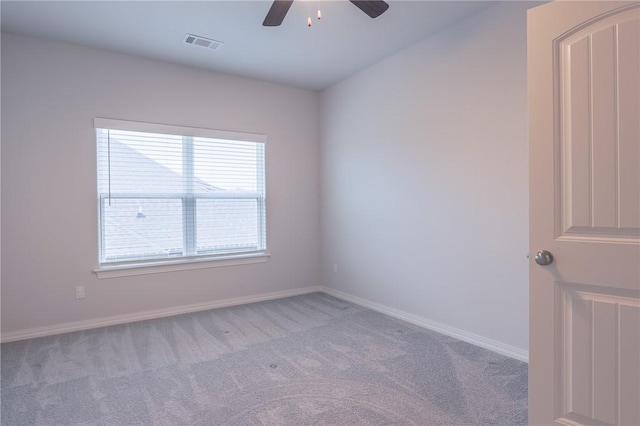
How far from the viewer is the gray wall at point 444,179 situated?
9.18 feet

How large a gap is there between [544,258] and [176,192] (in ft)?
11.5

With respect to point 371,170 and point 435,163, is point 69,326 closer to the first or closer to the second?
point 371,170

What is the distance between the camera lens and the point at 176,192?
399 centimetres

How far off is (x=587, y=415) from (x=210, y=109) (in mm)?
4089

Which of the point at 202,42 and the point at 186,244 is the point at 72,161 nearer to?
the point at 186,244

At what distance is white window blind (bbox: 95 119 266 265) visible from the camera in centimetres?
366

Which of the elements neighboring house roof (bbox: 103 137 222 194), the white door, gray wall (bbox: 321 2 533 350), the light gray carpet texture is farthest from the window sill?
the white door

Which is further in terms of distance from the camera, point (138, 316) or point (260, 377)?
point (138, 316)

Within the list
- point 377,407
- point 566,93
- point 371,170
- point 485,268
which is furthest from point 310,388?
point 371,170

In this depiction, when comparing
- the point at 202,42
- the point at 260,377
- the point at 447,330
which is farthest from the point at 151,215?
the point at 447,330

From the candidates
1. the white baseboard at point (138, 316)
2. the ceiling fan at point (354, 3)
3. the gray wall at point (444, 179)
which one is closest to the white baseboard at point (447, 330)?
the gray wall at point (444, 179)

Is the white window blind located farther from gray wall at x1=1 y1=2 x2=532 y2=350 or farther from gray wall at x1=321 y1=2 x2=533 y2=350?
gray wall at x1=321 y1=2 x2=533 y2=350

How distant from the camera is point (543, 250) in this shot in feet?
5.58

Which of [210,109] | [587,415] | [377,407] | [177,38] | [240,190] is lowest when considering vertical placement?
[377,407]
